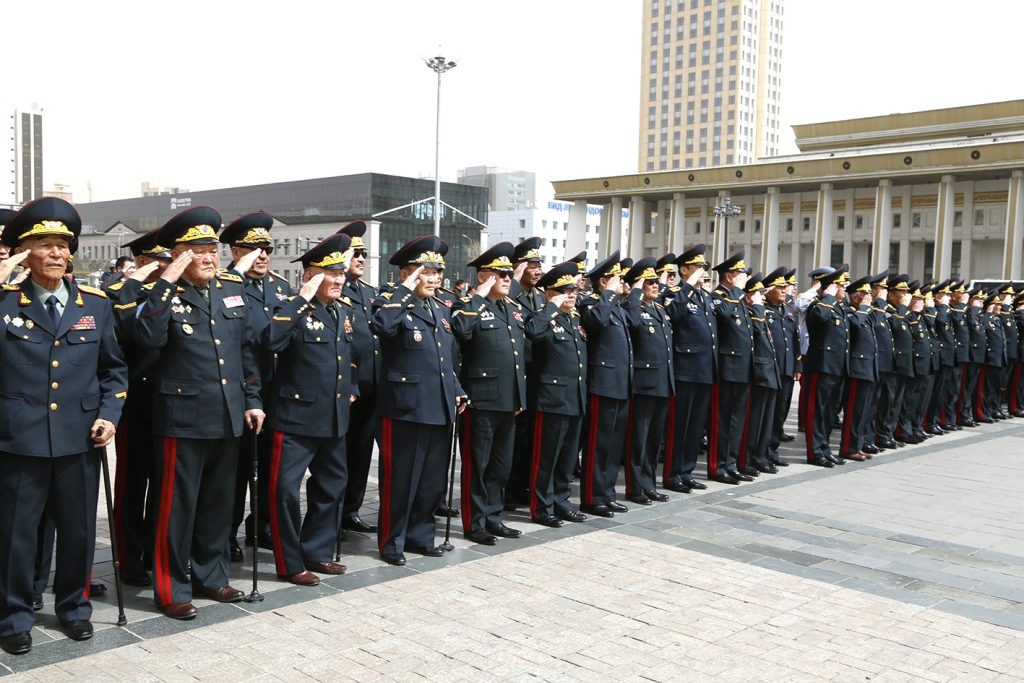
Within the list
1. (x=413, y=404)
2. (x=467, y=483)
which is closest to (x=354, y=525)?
(x=467, y=483)

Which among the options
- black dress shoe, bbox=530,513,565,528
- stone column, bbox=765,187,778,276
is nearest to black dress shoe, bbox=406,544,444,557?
black dress shoe, bbox=530,513,565,528

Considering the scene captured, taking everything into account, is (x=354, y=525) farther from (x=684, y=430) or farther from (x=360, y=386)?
(x=684, y=430)

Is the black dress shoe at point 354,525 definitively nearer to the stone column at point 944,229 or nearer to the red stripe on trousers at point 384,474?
the red stripe on trousers at point 384,474

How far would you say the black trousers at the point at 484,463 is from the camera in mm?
6605

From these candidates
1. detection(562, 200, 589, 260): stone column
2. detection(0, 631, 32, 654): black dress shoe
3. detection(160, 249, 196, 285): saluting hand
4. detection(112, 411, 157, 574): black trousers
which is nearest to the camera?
detection(0, 631, 32, 654): black dress shoe

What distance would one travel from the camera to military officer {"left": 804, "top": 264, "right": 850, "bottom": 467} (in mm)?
10258

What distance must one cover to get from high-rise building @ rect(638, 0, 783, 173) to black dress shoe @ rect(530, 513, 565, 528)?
114443 mm

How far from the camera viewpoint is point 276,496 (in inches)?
215

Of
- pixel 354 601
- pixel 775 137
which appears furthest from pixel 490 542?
pixel 775 137

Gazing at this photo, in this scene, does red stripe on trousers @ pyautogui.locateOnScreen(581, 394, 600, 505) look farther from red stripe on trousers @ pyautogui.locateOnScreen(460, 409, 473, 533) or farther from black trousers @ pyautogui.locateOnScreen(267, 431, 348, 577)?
black trousers @ pyautogui.locateOnScreen(267, 431, 348, 577)

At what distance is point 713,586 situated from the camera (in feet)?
18.4

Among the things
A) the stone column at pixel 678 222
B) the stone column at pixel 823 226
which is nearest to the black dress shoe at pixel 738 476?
the stone column at pixel 823 226

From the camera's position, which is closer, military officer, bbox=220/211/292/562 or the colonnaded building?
military officer, bbox=220/211/292/562

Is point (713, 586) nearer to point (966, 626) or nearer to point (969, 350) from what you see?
point (966, 626)
